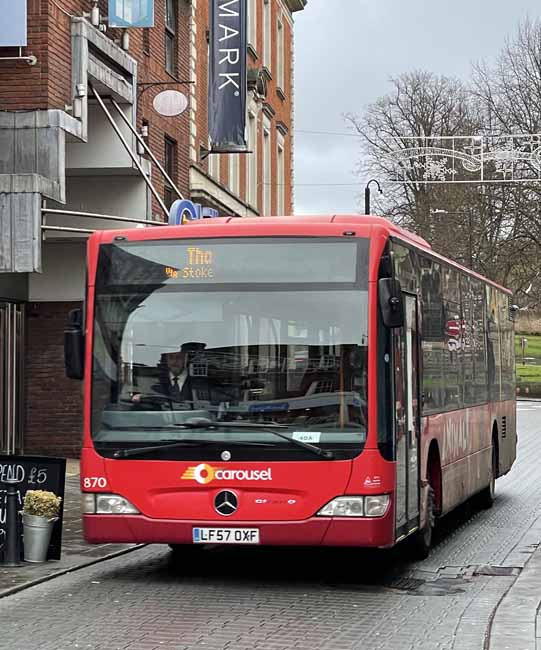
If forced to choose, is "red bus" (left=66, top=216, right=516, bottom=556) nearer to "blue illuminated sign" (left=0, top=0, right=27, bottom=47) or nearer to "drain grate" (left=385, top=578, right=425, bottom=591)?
"drain grate" (left=385, top=578, right=425, bottom=591)

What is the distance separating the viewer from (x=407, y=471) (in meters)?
11.3

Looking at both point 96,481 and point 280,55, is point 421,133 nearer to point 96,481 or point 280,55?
point 280,55

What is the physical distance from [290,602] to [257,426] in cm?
133

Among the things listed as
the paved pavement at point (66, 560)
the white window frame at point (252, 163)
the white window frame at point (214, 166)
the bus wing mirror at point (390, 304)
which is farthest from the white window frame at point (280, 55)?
the bus wing mirror at point (390, 304)

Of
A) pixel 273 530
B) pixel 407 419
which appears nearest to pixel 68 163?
pixel 407 419

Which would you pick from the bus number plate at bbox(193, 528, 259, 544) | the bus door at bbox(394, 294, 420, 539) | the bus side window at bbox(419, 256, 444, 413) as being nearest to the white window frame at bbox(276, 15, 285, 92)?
the bus side window at bbox(419, 256, 444, 413)

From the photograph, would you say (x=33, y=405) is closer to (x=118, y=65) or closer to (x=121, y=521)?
(x=118, y=65)

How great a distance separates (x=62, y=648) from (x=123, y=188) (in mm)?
15367

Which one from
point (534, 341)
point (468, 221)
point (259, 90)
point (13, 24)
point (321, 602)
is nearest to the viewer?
point (321, 602)

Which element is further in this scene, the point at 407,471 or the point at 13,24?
the point at 13,24

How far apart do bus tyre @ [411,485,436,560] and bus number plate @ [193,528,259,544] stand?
2350 millimetres

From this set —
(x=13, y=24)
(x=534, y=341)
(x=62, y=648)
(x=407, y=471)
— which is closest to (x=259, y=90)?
(x=13, y=24)

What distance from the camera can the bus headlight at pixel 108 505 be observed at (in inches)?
418

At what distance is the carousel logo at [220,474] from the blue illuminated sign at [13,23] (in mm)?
9400
